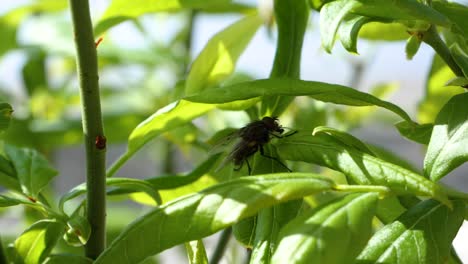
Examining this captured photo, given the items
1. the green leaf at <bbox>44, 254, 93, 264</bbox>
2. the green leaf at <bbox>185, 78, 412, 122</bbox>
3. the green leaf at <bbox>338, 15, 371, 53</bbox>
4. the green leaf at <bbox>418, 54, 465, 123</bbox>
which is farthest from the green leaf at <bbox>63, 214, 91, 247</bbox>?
the green leaf at <bbox>418, 54, 465, 123</bbox>

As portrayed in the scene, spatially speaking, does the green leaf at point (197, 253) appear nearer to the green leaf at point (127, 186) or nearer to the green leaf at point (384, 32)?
the green leaf at point (127, 186)

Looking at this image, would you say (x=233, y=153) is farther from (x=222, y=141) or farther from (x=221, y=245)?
(x=221, y=245)

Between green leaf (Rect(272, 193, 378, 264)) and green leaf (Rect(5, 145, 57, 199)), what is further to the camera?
green leaf (Rect(5, 145, 57, 199))

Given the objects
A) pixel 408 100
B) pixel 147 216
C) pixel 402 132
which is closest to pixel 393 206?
pixel 402 132

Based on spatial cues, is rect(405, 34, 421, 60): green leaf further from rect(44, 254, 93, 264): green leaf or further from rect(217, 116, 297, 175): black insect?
rect(44, 254, 93, 264): green leaf

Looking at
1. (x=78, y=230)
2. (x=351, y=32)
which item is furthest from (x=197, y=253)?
(x=351, y=32)

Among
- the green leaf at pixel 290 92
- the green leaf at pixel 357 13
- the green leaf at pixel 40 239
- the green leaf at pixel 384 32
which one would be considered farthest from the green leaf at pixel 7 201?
the green leaf at pixel 384 32
